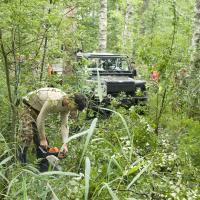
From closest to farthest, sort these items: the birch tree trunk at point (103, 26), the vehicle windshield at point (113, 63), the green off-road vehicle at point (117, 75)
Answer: the green off-road vehicle at point (117, 75) → the vehicle windshield at point (113, 63) → the birch tree trunk at point (103, 26)

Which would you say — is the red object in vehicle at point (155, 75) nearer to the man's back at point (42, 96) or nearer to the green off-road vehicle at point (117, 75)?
the green off-road vehicle at point (117, 75)

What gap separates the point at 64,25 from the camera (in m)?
5.29

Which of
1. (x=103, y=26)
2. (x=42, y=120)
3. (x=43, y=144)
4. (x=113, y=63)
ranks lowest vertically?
(x=43, y=144)

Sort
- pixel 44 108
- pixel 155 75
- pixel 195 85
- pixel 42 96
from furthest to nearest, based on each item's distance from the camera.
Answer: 1. pixel 195 85
2. pixel 155 75
3. pixel 42 96
4. pixel 44 108

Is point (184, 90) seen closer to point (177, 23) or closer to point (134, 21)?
point (177, 23)

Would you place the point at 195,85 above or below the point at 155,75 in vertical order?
below

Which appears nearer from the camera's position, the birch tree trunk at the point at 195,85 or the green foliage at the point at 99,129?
the green foliage at the point at 99,129

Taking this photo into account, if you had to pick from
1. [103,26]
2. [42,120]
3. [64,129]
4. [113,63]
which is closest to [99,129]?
[64,129]

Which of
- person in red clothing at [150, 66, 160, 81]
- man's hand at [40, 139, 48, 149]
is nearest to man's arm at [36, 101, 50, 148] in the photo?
man's hand at [40, 139, 48, 149]

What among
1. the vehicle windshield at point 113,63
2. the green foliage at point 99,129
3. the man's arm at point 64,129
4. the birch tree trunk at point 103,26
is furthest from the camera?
the birch tree trunk at point 103,26

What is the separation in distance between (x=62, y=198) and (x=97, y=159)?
2.55 ft

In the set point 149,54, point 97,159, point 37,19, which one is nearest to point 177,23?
point 149,54

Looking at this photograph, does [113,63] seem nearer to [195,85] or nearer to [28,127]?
[195,85]

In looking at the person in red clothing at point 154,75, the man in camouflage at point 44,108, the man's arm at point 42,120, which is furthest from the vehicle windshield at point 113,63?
the man's arm at point 42,120
